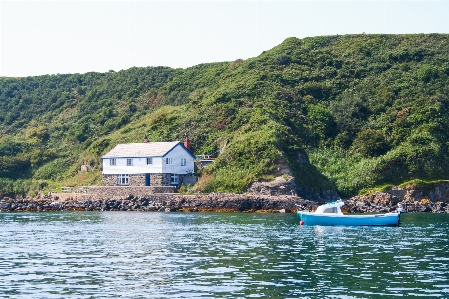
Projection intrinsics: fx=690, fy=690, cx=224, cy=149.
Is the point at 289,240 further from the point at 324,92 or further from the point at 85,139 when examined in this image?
the point at 85,139

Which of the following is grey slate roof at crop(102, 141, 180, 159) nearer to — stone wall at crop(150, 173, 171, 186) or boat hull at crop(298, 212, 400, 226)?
stone wall at crop(150, 173, 171, 186)

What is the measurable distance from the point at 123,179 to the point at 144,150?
4.36 meters

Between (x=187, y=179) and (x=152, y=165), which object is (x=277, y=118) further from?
(x=152, y=165)

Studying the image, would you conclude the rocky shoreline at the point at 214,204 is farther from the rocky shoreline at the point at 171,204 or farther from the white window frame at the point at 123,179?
the white window frame at the point at 123,179

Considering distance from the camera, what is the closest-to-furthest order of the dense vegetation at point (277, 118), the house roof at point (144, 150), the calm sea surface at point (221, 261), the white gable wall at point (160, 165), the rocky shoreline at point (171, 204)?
the calm sea surface at point (221, 261)
the rocky shoreline at point (171, 204)
the white gable wall at point (160, 165)
the house roof at point (144, 150)
the dense vegetation at point (277, 118)

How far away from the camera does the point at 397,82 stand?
101 m

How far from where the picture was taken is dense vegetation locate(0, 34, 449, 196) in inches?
3041

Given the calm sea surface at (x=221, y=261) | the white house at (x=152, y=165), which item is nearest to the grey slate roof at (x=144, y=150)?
the white house at (x=152, y=165)

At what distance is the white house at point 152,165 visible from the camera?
252 ft

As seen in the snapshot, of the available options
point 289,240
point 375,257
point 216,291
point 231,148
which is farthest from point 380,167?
point 216,291

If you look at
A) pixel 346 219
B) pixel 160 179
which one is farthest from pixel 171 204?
pixel 346 219

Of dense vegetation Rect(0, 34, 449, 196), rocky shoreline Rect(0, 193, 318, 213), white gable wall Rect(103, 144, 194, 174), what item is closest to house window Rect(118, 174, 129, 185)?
white gable wall Rect(103, 144, 194, 174)

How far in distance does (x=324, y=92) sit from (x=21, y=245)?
70938mm

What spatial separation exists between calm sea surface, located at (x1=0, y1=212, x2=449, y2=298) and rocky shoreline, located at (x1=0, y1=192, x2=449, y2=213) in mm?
17150
